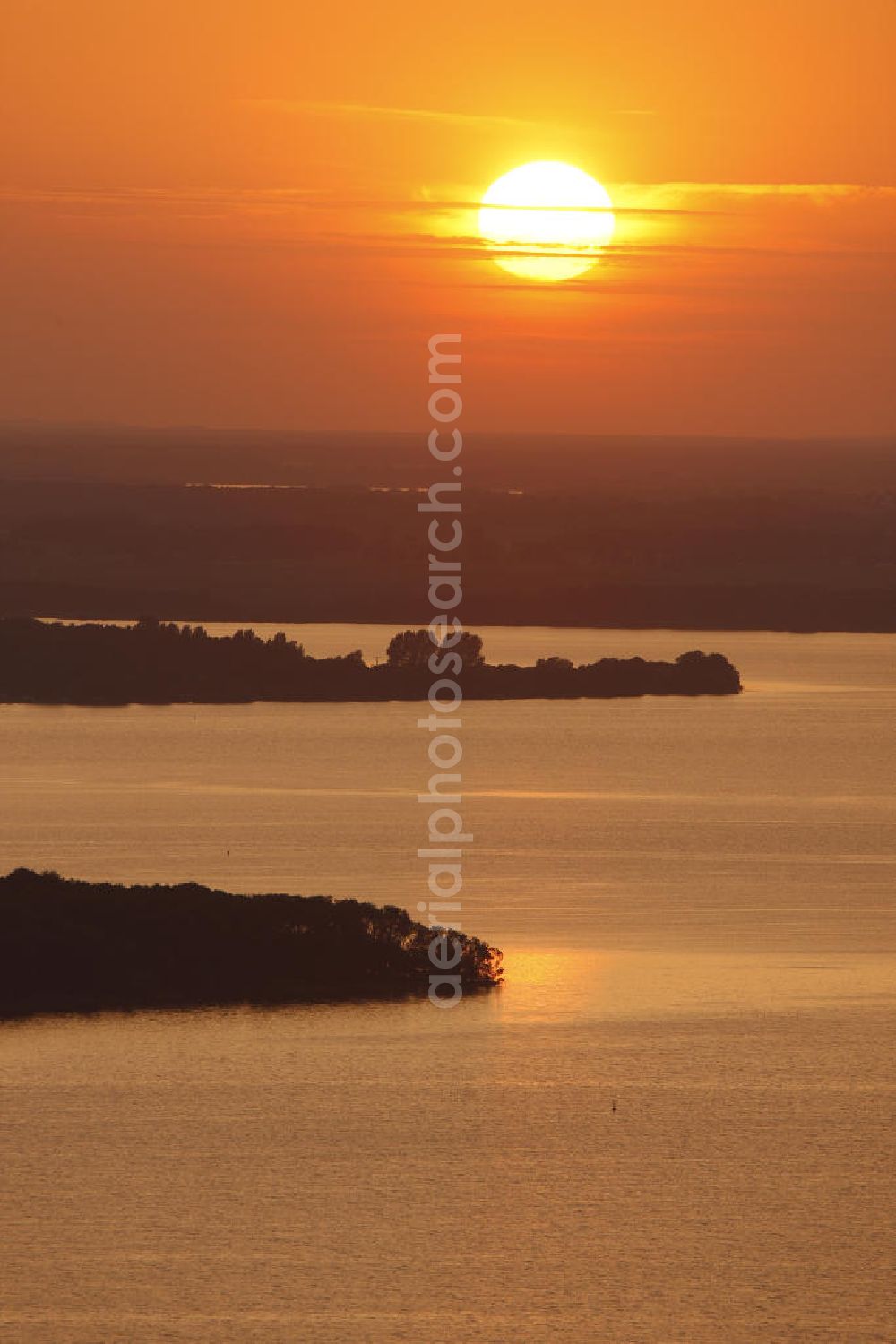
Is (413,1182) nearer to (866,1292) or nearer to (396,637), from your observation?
(866,1292)

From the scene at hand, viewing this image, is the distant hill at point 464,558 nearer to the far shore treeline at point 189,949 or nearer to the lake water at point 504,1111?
the lake water at point 504,1111

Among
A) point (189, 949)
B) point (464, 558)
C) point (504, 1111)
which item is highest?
point (464, 558)

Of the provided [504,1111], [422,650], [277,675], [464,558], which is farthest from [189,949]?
[464,558]

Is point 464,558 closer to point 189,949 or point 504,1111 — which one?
point 189,949

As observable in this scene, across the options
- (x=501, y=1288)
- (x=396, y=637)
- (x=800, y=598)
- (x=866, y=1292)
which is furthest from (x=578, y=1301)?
(x=800, y=598)

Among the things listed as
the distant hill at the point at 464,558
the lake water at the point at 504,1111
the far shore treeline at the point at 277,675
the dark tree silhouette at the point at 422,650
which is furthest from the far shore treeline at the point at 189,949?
the distant hill at the point at 464,558

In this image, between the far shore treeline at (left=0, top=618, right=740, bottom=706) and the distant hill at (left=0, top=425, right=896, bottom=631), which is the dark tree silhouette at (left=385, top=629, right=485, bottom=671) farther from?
the distant hill at (left=0, top=425, right=896, bottom=631)
